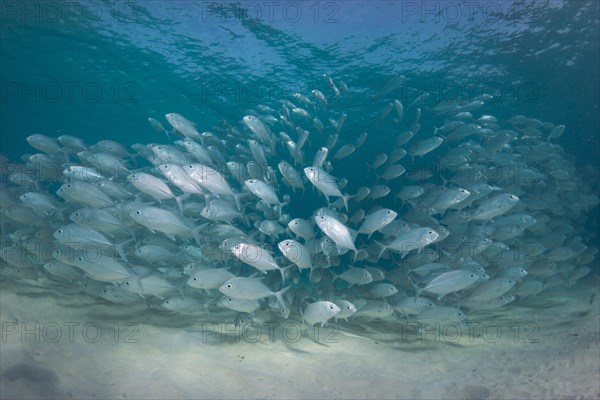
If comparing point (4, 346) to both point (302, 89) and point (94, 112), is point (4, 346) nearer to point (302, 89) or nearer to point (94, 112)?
point (302, 89)

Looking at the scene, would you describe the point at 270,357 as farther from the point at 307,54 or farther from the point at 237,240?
the point at 307,54

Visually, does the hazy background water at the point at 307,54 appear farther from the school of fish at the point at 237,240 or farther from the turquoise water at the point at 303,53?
the school of fish at the point at 237,240

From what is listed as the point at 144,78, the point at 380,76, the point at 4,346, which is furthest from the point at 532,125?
the point at 144,78

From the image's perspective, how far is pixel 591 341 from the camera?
644cm

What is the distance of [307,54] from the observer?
54.9ft

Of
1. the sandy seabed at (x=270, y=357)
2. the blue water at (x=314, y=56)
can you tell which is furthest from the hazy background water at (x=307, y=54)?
the sandy seabed at (x=270, y=357)

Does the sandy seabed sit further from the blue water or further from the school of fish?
the blue water

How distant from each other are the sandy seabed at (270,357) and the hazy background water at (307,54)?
41.3 feet

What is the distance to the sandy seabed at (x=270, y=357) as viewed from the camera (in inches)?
176

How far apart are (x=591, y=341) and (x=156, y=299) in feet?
29.9

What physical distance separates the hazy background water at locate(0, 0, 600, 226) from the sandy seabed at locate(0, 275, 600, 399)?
1258 cm

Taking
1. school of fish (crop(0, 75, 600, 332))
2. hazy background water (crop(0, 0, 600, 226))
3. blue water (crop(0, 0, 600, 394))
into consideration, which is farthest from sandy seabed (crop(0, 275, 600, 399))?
hazy background water (crop(0, 0, 600, 226))

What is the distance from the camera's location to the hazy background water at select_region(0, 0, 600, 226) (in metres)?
14.3

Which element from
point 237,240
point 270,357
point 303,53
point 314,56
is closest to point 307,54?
point 303,53
